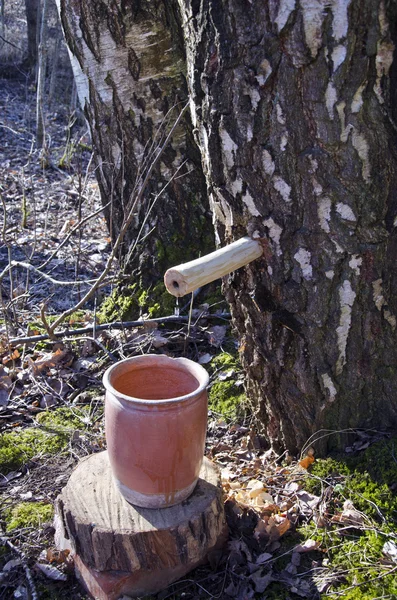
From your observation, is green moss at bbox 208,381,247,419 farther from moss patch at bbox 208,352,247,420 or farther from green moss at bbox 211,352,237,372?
green moss at bbox 211,352,237,372

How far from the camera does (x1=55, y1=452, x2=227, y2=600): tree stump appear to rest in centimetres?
225

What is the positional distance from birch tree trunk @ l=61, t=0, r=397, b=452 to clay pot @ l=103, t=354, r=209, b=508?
1.63 ft

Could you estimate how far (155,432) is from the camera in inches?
84.7

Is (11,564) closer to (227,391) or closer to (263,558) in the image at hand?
(263,558)

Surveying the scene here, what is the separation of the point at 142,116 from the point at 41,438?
2.15 m

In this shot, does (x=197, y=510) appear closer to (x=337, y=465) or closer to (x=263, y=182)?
→ (x=337, y=465)

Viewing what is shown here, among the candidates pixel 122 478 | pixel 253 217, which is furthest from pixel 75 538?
pixel 253 217

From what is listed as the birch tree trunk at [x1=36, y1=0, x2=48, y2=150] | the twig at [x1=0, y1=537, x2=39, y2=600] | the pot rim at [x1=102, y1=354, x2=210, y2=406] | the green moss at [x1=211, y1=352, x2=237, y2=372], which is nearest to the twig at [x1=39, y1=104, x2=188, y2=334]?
the green moss at [x1=211, y1=352, x2=237, y2=372]

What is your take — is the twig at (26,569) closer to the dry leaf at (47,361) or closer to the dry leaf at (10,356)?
the dry leaf at (47,361)

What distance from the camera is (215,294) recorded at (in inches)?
154

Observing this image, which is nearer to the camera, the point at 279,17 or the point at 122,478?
the point at 279,17

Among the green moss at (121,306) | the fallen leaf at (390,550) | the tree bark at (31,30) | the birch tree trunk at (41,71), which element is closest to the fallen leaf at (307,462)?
the fallen leaf at (390,550)

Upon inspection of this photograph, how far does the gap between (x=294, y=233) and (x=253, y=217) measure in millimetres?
189

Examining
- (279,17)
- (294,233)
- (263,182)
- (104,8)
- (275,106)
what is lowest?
(294,233)
